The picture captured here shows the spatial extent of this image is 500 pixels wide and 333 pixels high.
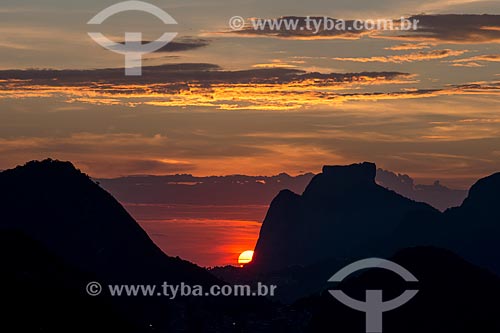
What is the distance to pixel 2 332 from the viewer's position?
191 metres

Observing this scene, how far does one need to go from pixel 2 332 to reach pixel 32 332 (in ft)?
31.4

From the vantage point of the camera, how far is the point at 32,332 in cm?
19975
